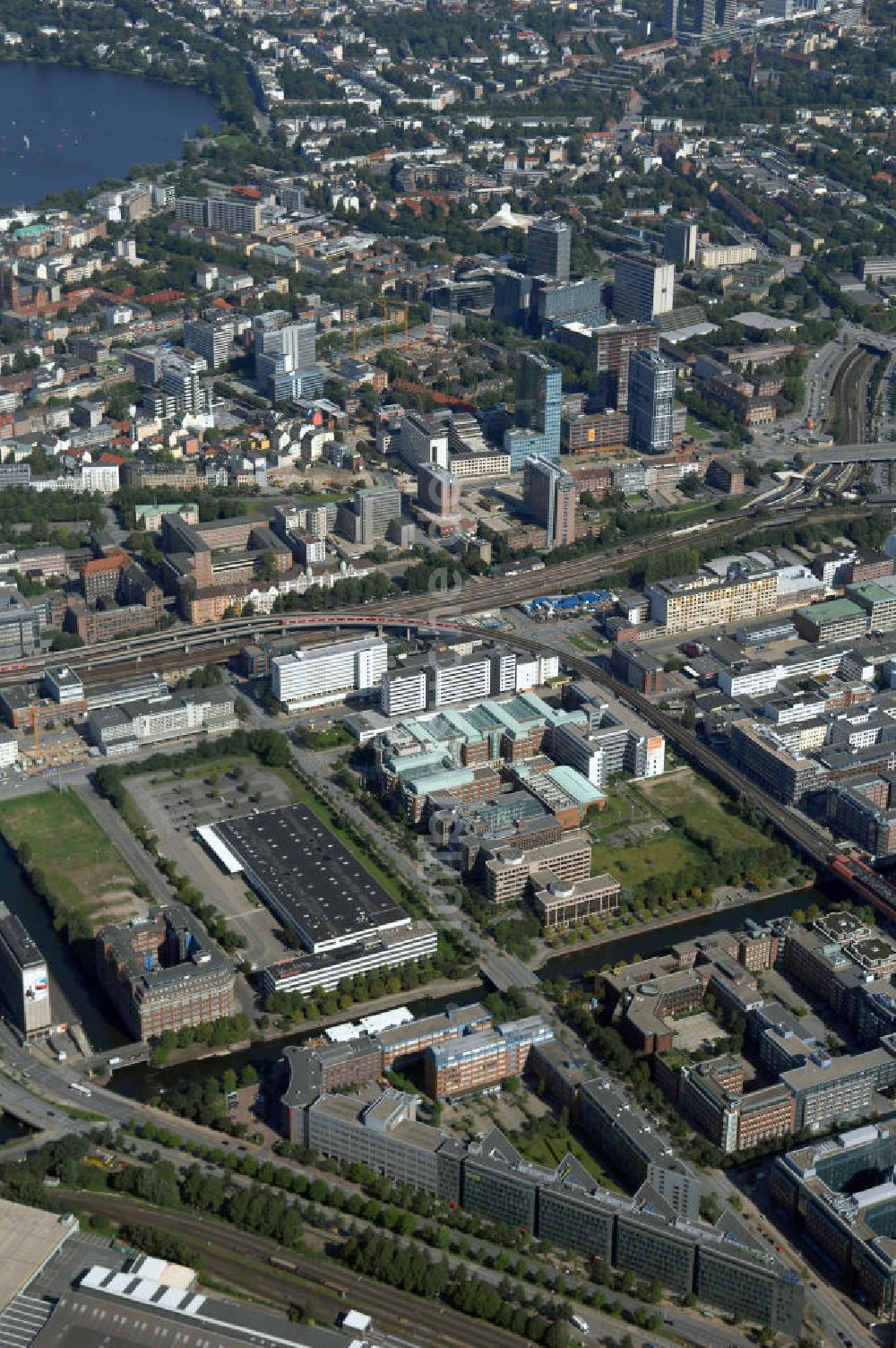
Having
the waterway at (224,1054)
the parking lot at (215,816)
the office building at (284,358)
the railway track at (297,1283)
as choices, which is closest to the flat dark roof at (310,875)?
the parking lot at (215,816)

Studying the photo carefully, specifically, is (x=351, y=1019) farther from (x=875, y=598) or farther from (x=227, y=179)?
(x=227, y=179)

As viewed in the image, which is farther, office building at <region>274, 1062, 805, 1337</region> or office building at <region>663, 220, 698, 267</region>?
office building at <region>663, 220, 698, 267</region>

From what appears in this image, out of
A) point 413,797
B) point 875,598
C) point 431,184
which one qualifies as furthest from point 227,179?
point 413,797

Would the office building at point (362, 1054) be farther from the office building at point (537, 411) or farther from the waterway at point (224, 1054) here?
the office building at point (537, 411)

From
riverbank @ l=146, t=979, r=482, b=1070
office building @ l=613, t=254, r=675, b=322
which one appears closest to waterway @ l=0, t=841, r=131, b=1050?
riverbank @ l=146, t=979, r=482, b=1070

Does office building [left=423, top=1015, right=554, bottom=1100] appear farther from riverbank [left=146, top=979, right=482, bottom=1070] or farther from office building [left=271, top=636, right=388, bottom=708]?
office building [left=271, top=636, right=388, bottom=708]
